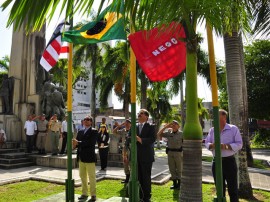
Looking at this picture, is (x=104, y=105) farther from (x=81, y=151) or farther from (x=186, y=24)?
(x=186, y=24)

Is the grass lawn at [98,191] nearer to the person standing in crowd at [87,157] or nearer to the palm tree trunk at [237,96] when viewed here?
the palm tree trunk at [237,96]

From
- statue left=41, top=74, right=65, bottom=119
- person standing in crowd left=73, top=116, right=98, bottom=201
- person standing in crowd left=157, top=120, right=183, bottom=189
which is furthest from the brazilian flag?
statue left=41, top=74, right=65, bottom=119

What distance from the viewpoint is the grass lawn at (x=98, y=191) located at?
7.32 meters

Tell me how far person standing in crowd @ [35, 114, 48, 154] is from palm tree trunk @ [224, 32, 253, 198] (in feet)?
29.2

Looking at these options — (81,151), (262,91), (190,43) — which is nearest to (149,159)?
(81,151)

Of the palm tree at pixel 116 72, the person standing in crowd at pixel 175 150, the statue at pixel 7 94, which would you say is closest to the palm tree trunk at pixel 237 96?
the person standing in crowd at pixel 175 150

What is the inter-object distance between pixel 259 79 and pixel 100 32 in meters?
25.2

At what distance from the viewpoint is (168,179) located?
9.70m

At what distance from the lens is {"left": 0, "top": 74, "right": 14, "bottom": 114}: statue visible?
1614 centimetres

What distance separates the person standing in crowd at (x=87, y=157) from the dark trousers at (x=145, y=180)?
42.1 inches

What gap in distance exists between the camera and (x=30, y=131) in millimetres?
13484

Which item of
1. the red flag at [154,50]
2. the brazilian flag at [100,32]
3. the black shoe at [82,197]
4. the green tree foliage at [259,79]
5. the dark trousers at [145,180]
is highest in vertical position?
the green tree foliage at [259,79]

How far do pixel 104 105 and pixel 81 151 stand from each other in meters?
25.2

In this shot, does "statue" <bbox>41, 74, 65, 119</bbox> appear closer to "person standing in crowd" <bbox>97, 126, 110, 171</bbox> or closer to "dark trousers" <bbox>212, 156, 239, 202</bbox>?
"person standing in crowd" <bbox>97, 126, 110, 171</bbox>
